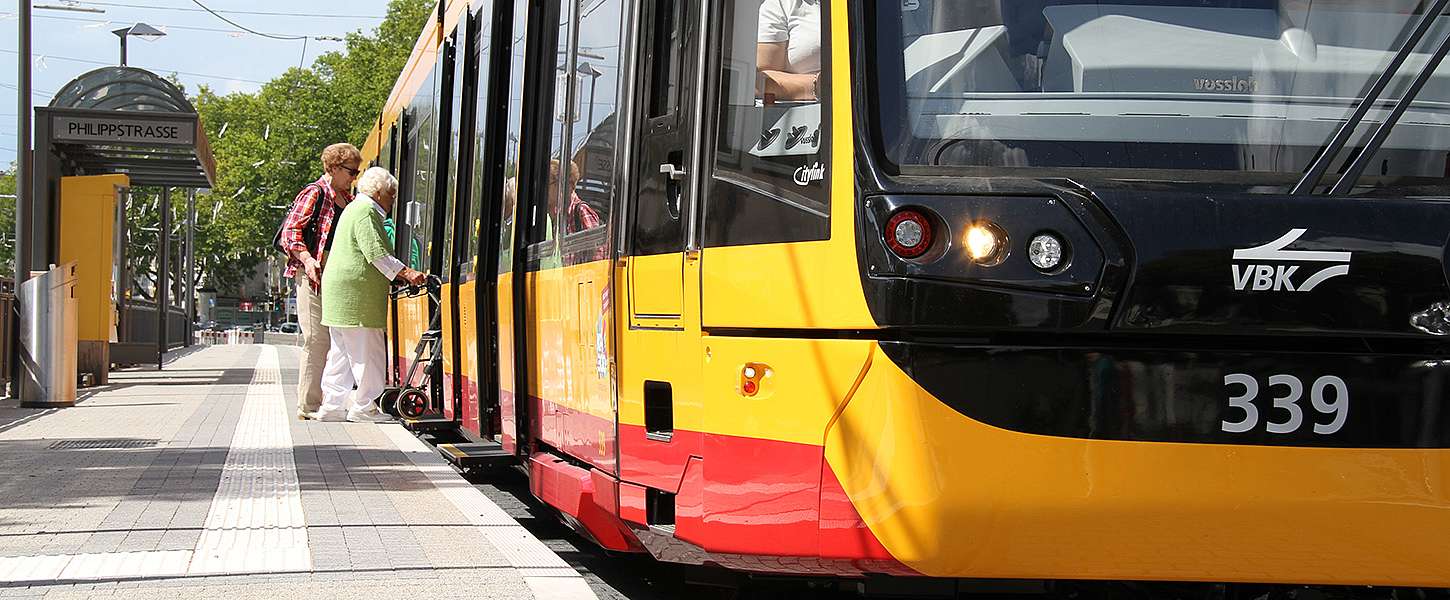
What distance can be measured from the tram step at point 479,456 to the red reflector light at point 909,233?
381 centimetres

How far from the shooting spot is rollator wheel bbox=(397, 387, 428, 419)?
424 inches

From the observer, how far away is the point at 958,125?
14.6 feet

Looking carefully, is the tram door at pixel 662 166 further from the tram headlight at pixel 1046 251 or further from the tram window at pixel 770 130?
the tram headlight at pixel 1046 251

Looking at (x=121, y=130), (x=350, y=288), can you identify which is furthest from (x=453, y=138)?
(x=121, y=130)

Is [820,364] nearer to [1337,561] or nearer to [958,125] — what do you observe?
[958,125]

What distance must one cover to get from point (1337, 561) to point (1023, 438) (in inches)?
31.7

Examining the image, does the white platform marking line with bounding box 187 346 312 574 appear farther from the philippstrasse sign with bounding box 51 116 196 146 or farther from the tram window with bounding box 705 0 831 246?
the philippstrasse sign with bounding box 51 116 196 146

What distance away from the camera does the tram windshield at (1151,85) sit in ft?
14.4

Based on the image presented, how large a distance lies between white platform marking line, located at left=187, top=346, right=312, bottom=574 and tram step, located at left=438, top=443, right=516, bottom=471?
2.49ft

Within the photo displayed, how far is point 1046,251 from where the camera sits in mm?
4203

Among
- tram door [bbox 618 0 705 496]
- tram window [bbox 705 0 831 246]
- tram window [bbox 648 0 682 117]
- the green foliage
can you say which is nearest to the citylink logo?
tram window [bbox 705 0 831 246]

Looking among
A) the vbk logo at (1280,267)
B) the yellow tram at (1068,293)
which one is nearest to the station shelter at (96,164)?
the yellow tram at (1068,293)

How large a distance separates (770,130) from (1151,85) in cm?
103

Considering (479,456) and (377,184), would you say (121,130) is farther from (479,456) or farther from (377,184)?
(479,456)
